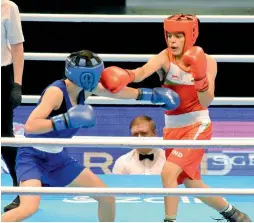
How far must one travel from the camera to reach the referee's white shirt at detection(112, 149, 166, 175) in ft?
13.0

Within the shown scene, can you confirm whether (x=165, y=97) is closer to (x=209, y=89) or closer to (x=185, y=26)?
(x=209, y=89)

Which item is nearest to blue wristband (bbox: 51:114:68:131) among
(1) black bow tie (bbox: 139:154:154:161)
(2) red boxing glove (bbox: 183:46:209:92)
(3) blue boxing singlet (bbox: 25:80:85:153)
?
(3) blue boxing singlet (bbox: 25:80:85:153)

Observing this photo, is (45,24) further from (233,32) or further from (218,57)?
(218,57)

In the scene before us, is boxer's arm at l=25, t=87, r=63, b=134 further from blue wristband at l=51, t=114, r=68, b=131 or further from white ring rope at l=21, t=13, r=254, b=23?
white ring rope at l=21, t=13, r=254, b=23

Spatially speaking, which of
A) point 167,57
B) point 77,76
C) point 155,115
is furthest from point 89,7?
point 77,76

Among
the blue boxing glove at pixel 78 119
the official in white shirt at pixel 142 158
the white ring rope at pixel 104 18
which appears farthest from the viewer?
the official in white shirt at pixel 142 158

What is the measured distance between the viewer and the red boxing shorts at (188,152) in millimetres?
3098

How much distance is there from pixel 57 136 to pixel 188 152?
58cm

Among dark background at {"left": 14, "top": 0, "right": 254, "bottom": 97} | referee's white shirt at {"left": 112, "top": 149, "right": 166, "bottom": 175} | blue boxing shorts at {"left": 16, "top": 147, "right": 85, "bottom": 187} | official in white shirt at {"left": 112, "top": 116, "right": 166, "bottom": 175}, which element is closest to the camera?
blue boxing shorts at {"left": 16, "top": 147, "right": 85, "bottom": 187}

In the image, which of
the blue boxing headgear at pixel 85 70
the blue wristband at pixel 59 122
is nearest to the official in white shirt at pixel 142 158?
the blue boxing headgear at pixel 85 70

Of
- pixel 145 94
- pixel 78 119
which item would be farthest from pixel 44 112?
pixel 145 94

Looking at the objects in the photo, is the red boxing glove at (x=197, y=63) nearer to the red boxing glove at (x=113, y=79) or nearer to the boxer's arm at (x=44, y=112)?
the red boxing glove at (x=113, y=79)

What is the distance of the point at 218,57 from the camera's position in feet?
12.1

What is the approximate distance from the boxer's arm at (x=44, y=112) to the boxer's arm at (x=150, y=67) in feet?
1.43
